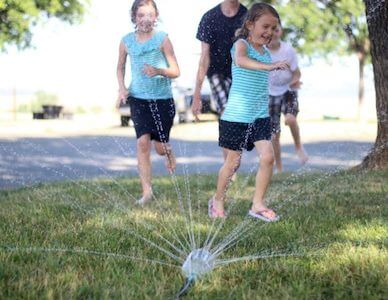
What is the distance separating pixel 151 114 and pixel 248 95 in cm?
98

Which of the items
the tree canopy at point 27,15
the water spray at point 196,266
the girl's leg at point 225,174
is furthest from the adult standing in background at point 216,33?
the tree canopy at point 27,15

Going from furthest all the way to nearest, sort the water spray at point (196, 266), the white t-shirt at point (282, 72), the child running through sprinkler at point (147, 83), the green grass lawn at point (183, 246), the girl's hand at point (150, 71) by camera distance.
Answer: the white t-shirt at point (282, 72)
the child running through sprinkler at point (147, 83)
the girl's hand at point (150, 71)
the water spray at point (196, 266)
the green grass lawn at point (183, 246)

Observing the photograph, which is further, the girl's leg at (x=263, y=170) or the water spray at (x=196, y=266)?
the girl's leg at (x=263, y=170)

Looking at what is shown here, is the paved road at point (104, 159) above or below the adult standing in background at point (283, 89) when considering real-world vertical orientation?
below

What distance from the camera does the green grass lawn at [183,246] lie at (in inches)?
92.1

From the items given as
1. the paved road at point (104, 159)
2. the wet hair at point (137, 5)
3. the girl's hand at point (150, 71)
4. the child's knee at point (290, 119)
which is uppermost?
the wet hair at point (137, 5)

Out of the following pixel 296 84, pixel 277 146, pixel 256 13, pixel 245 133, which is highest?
pixel 256 13

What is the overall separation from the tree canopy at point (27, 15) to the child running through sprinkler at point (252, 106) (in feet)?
43.1

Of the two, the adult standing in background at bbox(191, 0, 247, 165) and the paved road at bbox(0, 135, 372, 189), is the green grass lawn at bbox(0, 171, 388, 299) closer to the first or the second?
the adult standing in background at bbox(191, 0, 247, 165)

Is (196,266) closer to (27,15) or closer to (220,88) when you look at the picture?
(220,88)

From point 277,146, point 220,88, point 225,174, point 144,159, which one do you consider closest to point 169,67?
point 220,88

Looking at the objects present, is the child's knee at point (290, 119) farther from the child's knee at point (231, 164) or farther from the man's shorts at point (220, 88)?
the child's knee at point (231, 164)

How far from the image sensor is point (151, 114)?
462cm

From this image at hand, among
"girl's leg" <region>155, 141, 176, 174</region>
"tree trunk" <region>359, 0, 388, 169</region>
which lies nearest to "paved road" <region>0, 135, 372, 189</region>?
"tree trunk" <region>359, 0, 388, 169</region>
